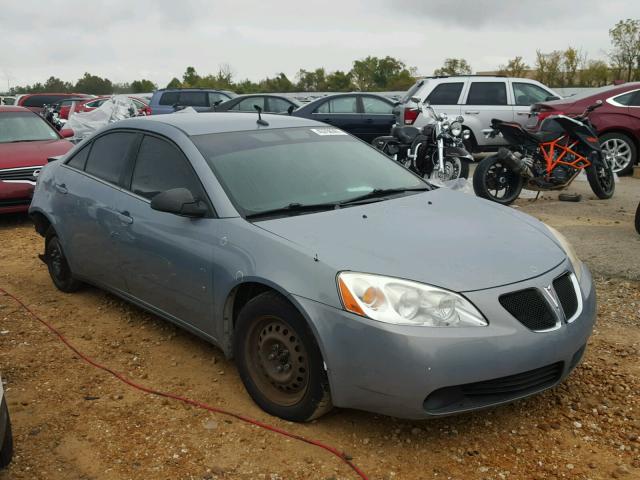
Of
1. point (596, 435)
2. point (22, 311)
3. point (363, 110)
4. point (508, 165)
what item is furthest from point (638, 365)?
point (363, 110)

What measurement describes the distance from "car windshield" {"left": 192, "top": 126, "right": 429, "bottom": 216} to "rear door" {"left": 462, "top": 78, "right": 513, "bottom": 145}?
9782 millimetres

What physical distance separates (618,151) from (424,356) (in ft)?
33.5

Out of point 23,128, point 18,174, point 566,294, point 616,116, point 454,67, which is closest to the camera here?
point 566,294

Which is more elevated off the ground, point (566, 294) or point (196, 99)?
point (196, 99)

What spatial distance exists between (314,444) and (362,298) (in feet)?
2.55

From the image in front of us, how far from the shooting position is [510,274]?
3170mm

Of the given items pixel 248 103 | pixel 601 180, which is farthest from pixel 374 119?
pixel 601 180

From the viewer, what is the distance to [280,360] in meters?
3.40

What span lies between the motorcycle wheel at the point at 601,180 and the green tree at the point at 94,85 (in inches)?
2771

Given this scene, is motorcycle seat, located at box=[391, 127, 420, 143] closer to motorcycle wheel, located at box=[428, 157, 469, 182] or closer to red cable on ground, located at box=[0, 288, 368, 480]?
motorcycle wheel, located at box=[428, 157, 469, 182]

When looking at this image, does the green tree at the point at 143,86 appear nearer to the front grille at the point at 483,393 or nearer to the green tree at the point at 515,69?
the green tree at the point at 515,69

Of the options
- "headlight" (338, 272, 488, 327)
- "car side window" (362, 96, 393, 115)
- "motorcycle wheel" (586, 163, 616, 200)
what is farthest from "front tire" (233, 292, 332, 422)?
"car side window" (362, 96, 393, 115)

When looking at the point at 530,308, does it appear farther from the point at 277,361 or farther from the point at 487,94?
the point at 487,94

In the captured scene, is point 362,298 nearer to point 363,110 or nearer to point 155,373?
point 155,373
